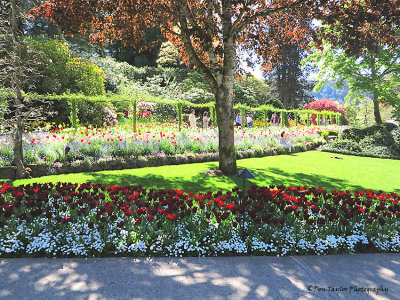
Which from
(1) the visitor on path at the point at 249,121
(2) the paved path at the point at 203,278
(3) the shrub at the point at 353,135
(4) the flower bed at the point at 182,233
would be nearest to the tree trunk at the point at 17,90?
(4) the flower bed at the point at 182,233

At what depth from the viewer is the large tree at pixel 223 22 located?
7230 millimetres

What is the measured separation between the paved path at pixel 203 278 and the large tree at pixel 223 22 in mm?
5159

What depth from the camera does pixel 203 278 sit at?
283cm

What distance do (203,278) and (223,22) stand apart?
7306mm

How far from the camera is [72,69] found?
16062 mm

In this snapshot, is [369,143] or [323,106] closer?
[369,143]

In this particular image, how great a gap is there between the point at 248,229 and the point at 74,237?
2190 mm

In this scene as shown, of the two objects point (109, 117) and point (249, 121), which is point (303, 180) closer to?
point (109, 117)

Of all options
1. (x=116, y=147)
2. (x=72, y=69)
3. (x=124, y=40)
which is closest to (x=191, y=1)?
(x=124, y=40)

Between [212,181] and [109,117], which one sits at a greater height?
[109,117]

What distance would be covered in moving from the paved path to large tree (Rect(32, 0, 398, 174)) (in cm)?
516

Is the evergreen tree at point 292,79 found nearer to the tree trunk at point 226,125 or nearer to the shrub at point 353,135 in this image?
the shrub at point 353,135

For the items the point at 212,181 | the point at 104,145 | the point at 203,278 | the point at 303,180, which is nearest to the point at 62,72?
the point at 104,145

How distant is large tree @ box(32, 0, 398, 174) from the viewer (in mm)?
7230
